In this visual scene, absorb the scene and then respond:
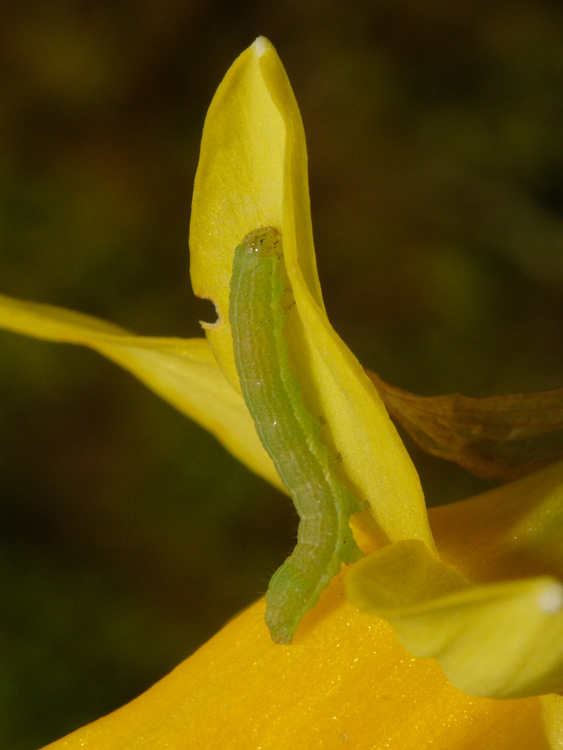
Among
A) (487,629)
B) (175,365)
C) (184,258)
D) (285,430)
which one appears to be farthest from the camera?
(184,258)

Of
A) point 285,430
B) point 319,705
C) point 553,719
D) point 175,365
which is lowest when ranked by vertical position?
point 553,719

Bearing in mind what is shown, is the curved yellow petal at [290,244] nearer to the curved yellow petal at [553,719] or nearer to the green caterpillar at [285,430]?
the green caterpillar at [285,430]

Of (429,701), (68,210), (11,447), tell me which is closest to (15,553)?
(11,447)

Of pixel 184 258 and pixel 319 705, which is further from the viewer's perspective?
pixel 184 258

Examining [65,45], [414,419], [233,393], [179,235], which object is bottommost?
[414,419]

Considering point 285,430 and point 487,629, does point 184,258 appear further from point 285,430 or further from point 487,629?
point 487,629

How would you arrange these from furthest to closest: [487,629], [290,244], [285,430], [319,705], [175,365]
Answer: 1. [175,365]
2. [285,430]
3. [319,705]
4. [290,244]
5. [487,629]

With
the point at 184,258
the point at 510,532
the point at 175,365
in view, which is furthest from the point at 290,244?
the point at 184,258

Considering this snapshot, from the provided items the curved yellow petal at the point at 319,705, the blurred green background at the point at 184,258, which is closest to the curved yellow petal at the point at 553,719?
the curved yellow petal at the point at 319,705

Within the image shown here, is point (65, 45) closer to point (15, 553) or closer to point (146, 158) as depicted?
point (146, 158)
